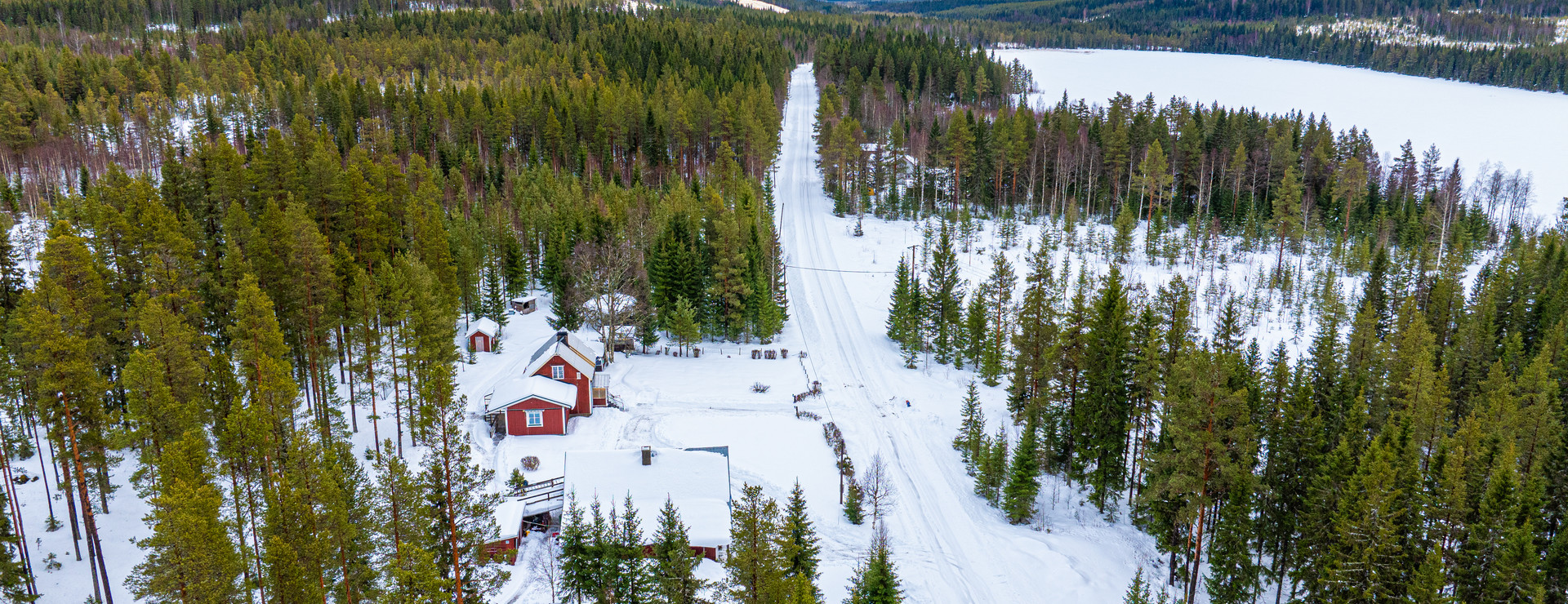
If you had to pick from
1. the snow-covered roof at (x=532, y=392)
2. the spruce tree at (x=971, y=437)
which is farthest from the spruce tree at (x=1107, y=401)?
the snow-covered roof at (x=532, y=392)

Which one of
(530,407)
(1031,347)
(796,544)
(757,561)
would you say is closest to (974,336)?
(1031,347)

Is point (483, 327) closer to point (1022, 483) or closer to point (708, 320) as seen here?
point (708, 320)

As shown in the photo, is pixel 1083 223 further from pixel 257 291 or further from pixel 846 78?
pixel 257 291

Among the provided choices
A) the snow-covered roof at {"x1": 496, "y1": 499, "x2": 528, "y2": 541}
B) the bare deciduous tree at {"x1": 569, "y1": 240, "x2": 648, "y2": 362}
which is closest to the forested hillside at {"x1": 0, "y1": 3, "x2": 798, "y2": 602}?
the bare deciduous tree at {"x1": 569, "y1": 240, "x2": 648, "y2": 362}

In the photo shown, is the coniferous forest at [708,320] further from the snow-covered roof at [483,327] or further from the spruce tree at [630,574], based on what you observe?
the snow-covered roof at [483,327]

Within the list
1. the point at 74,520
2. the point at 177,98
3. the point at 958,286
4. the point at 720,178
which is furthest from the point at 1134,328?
the point at 177,98

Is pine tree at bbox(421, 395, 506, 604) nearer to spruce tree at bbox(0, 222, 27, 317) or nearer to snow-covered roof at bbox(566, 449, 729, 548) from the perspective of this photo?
snow-covered roof at bbox(566, 449, 729, 548)
